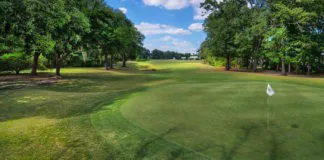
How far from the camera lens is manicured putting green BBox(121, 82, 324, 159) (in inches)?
165

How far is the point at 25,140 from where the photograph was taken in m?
4.85

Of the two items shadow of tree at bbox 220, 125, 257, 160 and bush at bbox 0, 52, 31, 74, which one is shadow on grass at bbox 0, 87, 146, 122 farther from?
bush at bbox 0, 52, 31, 74

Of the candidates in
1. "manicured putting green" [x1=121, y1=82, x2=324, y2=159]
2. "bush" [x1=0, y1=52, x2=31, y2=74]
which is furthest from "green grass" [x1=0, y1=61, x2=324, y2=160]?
"bush" [x1=0, y1=52, x2=31, y2=74]

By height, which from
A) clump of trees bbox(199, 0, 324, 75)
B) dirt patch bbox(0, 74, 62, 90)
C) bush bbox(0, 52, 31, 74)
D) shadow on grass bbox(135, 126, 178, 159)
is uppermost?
clump of trees bbox(199, 0, 324, 75)

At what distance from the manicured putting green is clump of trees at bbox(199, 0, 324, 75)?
2167cm

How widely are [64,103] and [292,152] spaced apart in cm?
852

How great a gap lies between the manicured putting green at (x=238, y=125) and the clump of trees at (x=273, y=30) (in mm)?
21666

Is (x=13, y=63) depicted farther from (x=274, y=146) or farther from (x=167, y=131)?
(x=274, y=146)

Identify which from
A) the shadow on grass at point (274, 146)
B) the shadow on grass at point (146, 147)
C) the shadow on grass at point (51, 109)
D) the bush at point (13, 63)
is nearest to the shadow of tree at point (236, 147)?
the shadow on grass at point (274, 146)

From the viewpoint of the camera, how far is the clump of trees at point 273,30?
26.3 m

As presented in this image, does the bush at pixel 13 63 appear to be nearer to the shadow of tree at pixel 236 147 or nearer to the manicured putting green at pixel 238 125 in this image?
the manicured putting green at pixel 238 125

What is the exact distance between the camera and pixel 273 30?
2703cm

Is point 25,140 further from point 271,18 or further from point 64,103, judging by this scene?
point 271,18

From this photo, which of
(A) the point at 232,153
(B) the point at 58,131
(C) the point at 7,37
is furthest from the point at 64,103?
(A) the point at 232,153
